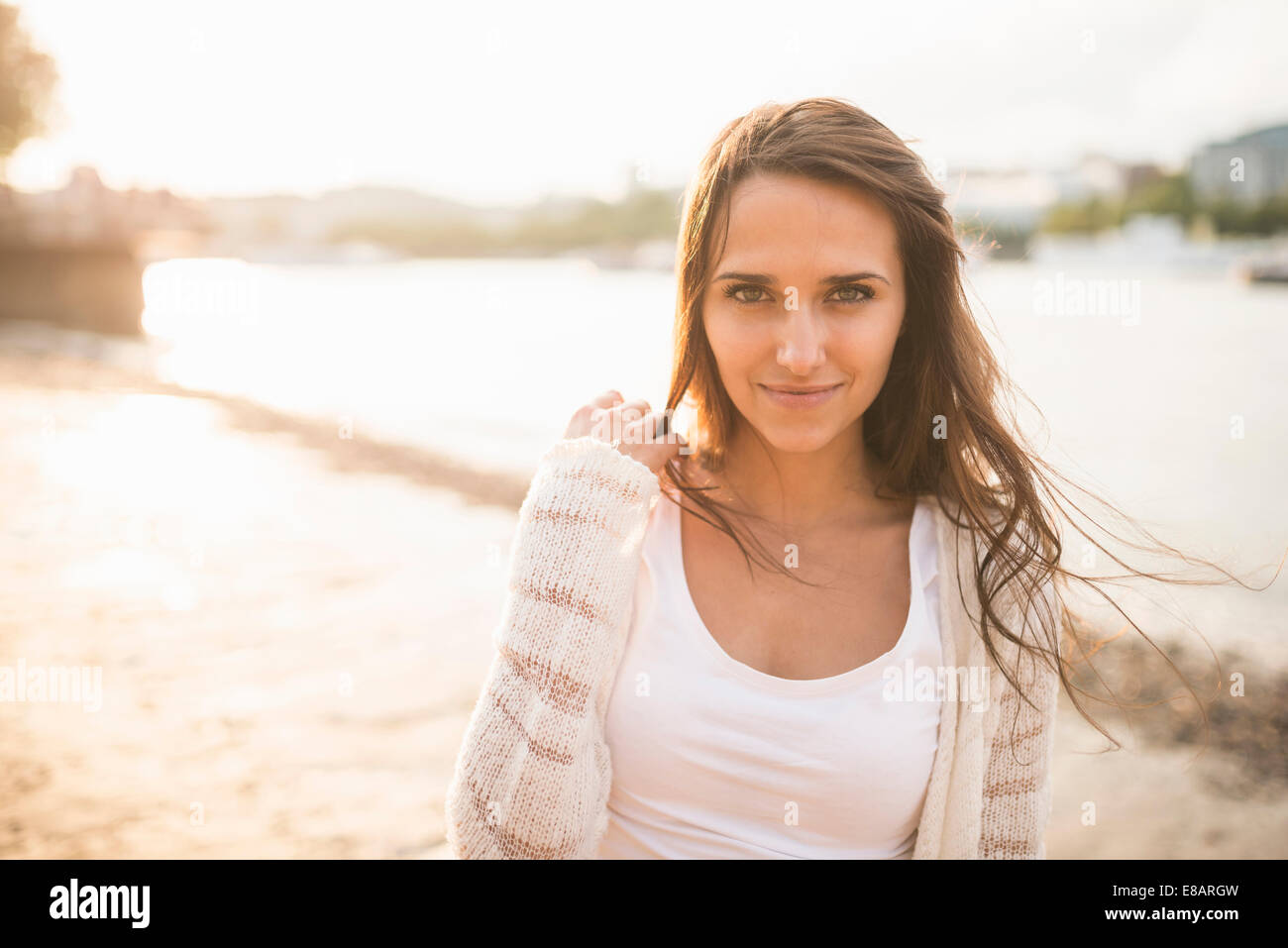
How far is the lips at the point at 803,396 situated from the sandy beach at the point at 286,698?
7.84ft

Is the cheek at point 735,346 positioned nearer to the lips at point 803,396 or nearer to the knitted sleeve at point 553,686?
the lips at point 803,396

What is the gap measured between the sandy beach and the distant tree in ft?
78.2

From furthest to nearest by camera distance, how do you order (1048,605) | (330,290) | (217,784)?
(330,290), (217,784), (1048,605)

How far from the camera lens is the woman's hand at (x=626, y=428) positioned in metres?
2.03

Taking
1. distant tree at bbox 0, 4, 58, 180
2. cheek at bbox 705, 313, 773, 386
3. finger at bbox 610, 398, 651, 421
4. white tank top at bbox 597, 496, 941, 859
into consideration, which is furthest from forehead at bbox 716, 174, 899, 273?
distant tree at bbox 0, 4, 58, 180

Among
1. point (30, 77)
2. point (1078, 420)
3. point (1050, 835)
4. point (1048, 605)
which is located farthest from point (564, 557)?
point (30, 77)

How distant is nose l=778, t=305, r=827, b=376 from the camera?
6.00 ft

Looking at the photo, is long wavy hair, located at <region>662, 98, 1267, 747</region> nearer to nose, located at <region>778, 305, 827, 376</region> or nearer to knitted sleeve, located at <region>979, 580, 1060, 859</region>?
knitted sleeve, located at <region>979, 580, 1060, 859</region>

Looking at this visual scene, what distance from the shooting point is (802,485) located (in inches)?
86.7

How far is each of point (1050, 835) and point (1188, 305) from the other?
118 ft

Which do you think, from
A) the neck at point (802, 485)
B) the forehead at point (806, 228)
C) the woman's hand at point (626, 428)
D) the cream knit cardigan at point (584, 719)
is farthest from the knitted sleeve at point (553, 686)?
the forehead at point (806, 228)

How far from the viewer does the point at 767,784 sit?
1.77m

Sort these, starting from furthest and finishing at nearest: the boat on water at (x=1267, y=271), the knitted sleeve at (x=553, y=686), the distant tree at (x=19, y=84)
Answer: the boat on water at (x=1267, y=271) → the distant tree at (x=19, y=84) → the knitted sleeve at (x=553, y=686)
